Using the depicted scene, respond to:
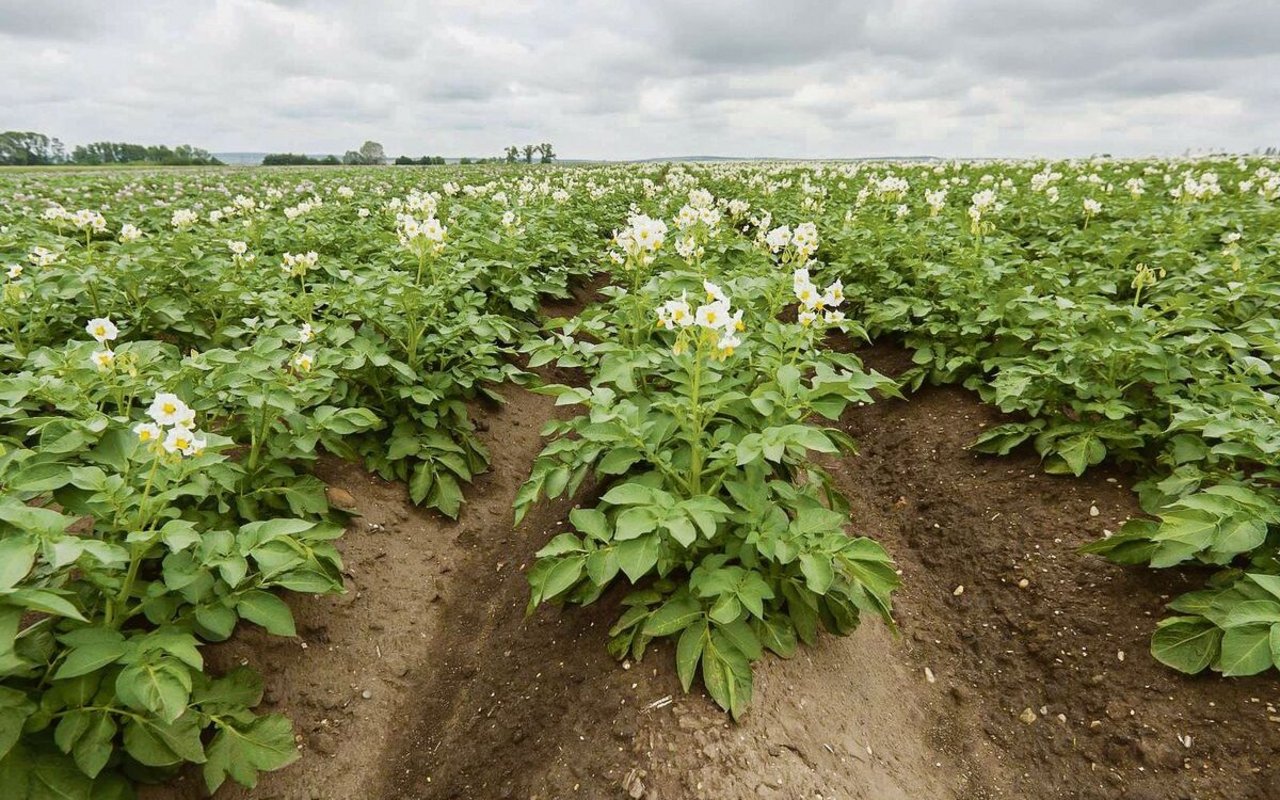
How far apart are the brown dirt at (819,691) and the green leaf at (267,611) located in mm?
631

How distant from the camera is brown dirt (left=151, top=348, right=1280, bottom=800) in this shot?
2.35 meters

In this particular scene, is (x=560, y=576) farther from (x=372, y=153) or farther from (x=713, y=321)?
(x=372, y=153)

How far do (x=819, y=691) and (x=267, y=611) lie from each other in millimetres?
2230

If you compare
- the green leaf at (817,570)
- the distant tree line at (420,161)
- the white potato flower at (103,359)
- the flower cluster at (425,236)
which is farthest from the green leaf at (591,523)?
the distant tree line at (420,161)

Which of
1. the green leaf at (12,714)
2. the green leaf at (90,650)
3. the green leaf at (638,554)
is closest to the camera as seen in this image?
the green leaf at (12,714)

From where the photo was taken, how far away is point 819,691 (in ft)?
8.91

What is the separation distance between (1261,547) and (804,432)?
195 cm

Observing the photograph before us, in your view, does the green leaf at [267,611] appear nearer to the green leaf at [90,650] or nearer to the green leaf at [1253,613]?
the green leaf at [90,650]

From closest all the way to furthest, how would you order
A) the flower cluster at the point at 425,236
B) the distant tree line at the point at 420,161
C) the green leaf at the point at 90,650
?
the green leaf at the point at 90,650, the flower cluster at the point at 425,236, the distant tree line at the point at 420,161

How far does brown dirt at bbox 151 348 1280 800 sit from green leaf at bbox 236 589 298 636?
Answer: 0.63 meters

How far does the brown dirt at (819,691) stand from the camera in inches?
92.5

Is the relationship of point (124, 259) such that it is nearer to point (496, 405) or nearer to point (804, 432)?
point (496, 405)

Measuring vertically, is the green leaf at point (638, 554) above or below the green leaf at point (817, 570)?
above

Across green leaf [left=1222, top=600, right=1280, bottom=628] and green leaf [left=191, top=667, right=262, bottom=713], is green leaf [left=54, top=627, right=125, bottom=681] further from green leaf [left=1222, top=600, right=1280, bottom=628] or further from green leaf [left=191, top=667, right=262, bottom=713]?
green leaf [left=1222, top=600, right=1280, bottom=628]
